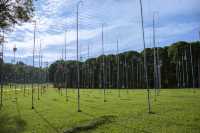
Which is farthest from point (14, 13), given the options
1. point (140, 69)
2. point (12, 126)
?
point (140, 69)

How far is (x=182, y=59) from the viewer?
81875mm

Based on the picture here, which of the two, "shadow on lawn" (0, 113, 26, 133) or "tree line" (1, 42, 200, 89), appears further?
"tree line" (1, 42, 200, 89)

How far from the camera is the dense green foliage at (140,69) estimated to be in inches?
3359

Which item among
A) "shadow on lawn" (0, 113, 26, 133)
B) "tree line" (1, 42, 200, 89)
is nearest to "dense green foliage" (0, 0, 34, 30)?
"shadow on lawn" (0, 113, 26, 133)

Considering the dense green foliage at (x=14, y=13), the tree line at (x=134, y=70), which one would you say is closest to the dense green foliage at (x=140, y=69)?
the tree line at (x=134, y=70)

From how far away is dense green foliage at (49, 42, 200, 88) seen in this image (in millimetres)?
85312

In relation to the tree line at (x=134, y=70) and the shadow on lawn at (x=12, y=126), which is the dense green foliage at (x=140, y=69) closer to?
the tree line at (x=134, y=70)

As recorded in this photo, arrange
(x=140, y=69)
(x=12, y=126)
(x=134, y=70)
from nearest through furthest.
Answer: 1. (x=12, y=126)
2. (x=140, y=69)
3. (x=134, y=70)

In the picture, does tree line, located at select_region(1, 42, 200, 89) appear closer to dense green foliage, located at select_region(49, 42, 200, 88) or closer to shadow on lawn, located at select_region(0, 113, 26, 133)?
dense green foliage, located at select_region(49, 42, 200, 88)

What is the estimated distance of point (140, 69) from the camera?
97.5 m

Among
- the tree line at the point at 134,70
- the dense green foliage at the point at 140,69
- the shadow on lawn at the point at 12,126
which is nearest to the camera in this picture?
the shadow on lawn at the point at 12,126

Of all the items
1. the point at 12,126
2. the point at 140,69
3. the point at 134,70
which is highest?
the point at 140,69

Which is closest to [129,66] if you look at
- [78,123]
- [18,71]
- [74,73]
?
[74,73]

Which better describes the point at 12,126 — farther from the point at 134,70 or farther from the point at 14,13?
the point at 134,70
